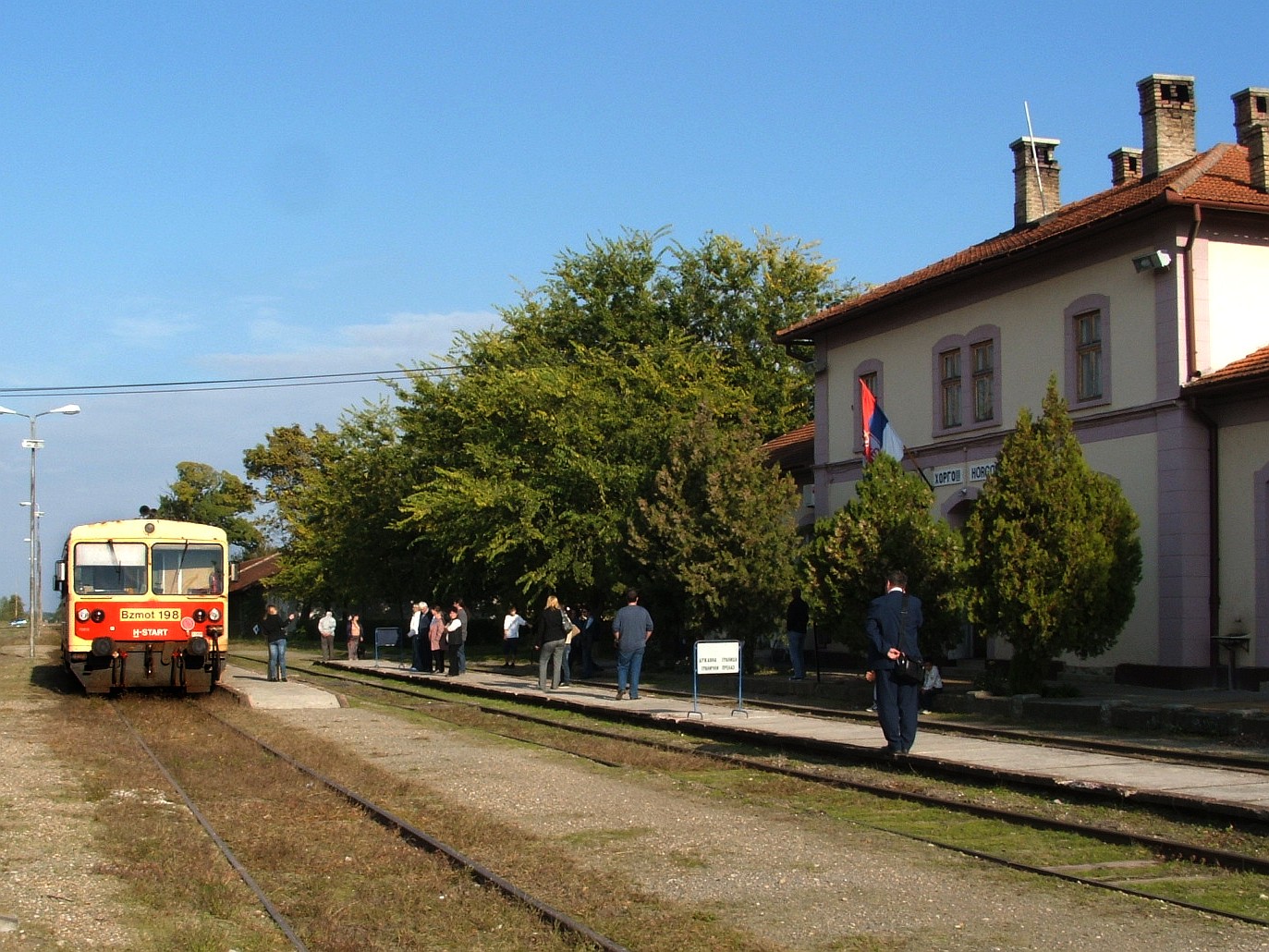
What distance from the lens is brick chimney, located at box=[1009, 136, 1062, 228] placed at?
1136 inches

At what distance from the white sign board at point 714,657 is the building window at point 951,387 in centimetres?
1008

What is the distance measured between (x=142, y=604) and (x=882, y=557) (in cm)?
1194

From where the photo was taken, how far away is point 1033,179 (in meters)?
29.0

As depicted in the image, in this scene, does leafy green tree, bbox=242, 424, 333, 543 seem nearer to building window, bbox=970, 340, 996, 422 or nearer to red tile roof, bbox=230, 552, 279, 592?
red tile roof, bbox=230, 552, 279, 592

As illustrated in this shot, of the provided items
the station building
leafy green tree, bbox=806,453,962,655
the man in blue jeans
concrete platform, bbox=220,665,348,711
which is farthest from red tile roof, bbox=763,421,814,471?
concrete platform, bbox=220,665,348,711

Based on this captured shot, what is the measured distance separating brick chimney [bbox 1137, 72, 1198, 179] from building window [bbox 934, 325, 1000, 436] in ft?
14.2

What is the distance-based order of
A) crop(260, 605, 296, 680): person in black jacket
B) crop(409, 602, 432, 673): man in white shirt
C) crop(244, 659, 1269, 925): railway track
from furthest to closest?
crop(409, 602, 432, 673): man in white shirt
crop(260, 605, 296, 680): person in black jacket
crop(244, 659, 1269, 925): railway track

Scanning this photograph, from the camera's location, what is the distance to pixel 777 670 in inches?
1104

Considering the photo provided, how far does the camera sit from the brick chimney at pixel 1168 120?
990 inches

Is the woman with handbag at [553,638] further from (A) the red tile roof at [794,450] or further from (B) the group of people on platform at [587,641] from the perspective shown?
(A) the red tile roof at [794,450]

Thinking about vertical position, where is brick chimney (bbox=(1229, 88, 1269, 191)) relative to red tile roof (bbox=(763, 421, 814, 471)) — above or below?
above

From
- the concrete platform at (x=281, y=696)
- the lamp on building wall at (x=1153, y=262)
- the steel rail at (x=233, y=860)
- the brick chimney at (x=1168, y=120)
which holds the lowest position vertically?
the concrete platform at (x=281, y=696)

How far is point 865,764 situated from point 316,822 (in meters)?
5.76

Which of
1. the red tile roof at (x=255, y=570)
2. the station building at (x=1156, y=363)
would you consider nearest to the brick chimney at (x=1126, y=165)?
the station building at (x=1156, y=363)
